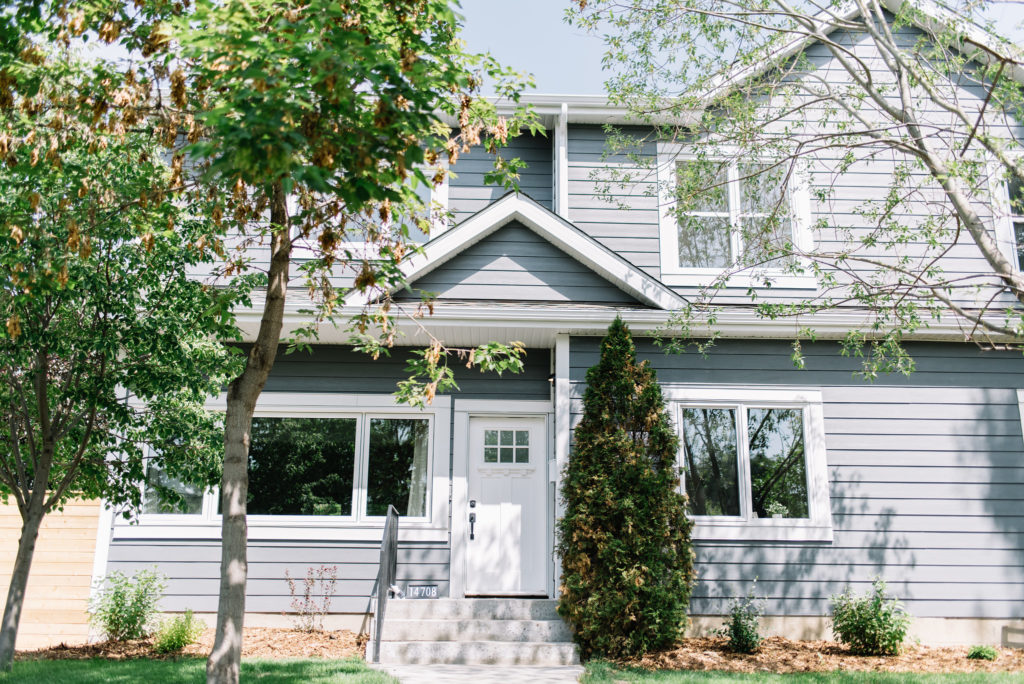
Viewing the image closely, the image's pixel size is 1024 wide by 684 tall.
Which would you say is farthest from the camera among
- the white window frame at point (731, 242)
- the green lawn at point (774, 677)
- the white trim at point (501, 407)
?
the white window frame at point (731, 242)

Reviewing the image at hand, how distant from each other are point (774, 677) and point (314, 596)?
5.27 meters

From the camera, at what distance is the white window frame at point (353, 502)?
9523 mm

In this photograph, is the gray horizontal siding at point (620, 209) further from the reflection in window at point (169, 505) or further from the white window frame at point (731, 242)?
the reflection in window at point (169, 505)

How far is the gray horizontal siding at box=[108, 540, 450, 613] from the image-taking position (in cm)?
930

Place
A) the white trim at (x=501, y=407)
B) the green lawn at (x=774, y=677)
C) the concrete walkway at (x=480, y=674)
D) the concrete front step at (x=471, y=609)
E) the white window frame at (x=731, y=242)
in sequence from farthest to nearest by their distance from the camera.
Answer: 1. the white window frame at (x=731, y=242)
2. the white trim at (x=501, y=407)
3. the concrete front step at (x=471, y=609)
4. the concrete walkway at (x=480, y=674)
5. the green lawn at (x=774, y=677)

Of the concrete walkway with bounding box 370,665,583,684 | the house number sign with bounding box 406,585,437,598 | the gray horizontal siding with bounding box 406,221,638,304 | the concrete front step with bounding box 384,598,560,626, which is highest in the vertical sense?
the gray horizontal siding with bounding box 406,221,638,304

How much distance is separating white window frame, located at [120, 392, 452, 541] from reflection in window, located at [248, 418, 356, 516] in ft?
0.34

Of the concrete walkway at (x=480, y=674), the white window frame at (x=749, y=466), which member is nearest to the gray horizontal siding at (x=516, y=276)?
the white window frame at (x=749, y=466)

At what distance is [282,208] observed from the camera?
5.49 metres

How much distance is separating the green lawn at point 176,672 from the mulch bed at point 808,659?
283 cm

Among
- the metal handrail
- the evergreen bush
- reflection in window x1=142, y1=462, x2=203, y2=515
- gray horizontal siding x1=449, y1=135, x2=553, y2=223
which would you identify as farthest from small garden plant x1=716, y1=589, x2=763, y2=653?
reflection in window x1=142, y1=462, x2=203, y2=515

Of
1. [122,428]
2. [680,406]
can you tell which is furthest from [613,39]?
[122,428]

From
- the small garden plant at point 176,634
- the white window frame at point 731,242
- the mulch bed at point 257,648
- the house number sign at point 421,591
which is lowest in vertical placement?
the mulch bed at point 257,648

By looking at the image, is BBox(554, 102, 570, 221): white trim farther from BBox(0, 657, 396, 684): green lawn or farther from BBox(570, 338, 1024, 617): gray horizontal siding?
BBox(0, 657, 396, 684): green lawn
